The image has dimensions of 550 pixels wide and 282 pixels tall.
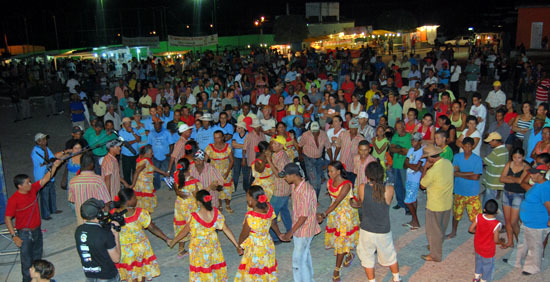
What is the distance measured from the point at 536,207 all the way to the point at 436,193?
1176mm

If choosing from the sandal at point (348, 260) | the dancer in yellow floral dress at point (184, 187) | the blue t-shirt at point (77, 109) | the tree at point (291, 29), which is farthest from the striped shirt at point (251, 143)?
the tree at point (291, 29)

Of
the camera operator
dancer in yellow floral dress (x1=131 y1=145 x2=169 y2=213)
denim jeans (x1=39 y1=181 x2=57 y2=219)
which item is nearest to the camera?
the camera operator

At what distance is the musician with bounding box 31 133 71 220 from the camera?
26.1 ft

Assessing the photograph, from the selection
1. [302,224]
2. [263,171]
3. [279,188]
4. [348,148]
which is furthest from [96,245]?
[348,148]

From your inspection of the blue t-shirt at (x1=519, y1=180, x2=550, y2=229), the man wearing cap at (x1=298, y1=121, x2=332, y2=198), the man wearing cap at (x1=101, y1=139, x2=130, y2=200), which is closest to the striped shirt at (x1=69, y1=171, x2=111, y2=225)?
the man wearing cap at (x1=101, y1=139, x2=130, y2=200)

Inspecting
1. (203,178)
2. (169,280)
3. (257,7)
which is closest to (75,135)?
(203,178)

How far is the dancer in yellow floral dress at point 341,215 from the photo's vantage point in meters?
5.90

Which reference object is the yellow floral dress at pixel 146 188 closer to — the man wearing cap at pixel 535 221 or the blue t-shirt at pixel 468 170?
the blue t-shirt at pixel 468 170

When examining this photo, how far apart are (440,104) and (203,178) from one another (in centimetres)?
587

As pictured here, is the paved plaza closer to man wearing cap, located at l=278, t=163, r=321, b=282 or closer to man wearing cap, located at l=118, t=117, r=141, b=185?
man wearing cap, located at l=278, t=163, r=321, b=282

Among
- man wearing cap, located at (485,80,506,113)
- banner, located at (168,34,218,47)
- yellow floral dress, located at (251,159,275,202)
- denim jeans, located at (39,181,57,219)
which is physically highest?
banner, located at (168,34,218,47)

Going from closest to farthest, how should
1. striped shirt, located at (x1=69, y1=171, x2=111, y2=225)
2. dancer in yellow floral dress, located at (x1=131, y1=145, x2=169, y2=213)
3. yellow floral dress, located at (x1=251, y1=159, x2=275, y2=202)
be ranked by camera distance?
1. striped shirt, located at (x1=69, y1=171, x2=111, y2=225)
2. yellow floral dress, located at (x1=251, y1=159, x2=275, y2=202)
3. dancer in yellow floral dress, located at (x1=131, y1=145, x2=169, y2=213)

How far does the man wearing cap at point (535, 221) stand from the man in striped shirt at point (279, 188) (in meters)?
3.05

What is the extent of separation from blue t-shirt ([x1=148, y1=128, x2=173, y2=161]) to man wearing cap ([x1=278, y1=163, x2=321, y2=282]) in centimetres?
433
